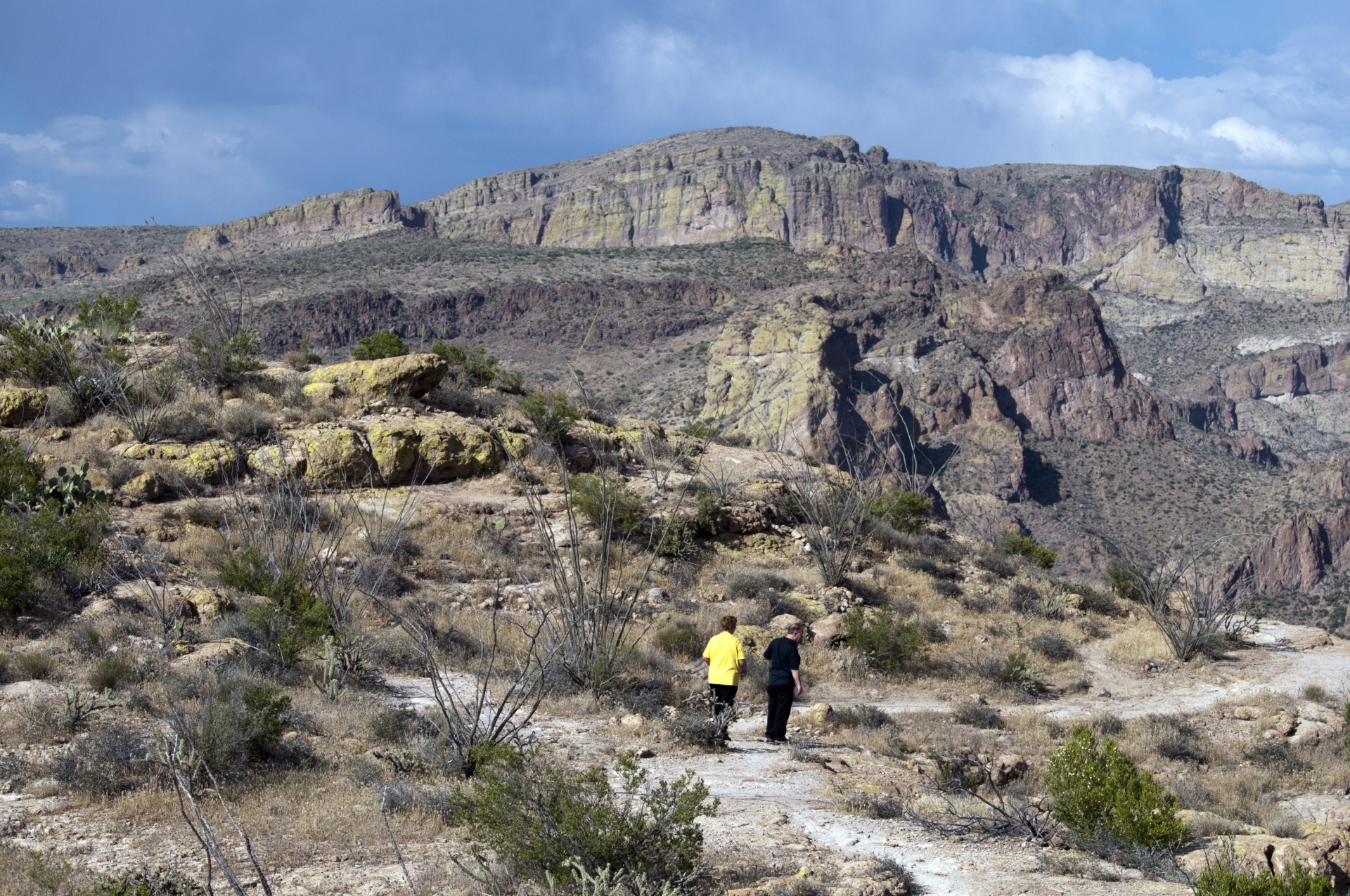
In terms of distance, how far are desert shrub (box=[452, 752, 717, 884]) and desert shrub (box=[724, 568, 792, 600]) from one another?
9.27 metres

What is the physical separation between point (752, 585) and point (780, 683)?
214 inches

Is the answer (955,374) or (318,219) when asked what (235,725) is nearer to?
(955,374)

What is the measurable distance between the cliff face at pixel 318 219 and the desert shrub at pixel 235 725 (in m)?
162

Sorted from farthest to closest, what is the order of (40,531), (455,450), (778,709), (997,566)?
1. (997,566)
2. (455,450)
3. (40,531)
4. (778,709)

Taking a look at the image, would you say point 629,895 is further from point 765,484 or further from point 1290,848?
point 765,484

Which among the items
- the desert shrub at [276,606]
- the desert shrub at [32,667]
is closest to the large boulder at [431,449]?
the desert shrub at [276,606]

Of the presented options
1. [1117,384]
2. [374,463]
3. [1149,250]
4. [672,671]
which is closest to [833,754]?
[672,671]

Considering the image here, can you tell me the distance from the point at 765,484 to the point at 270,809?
1338 cm

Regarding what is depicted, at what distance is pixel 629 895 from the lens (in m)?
4.02

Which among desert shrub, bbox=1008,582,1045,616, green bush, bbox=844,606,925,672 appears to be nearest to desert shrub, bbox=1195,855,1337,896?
green bush, bbox=844,606,925,672

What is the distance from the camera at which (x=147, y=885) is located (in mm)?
3535

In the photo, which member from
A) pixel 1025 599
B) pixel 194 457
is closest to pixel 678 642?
pixel 1025 599

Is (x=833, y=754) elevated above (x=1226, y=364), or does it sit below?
below

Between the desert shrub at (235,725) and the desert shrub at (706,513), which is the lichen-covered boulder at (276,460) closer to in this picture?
the desert shrub at (706,513)
